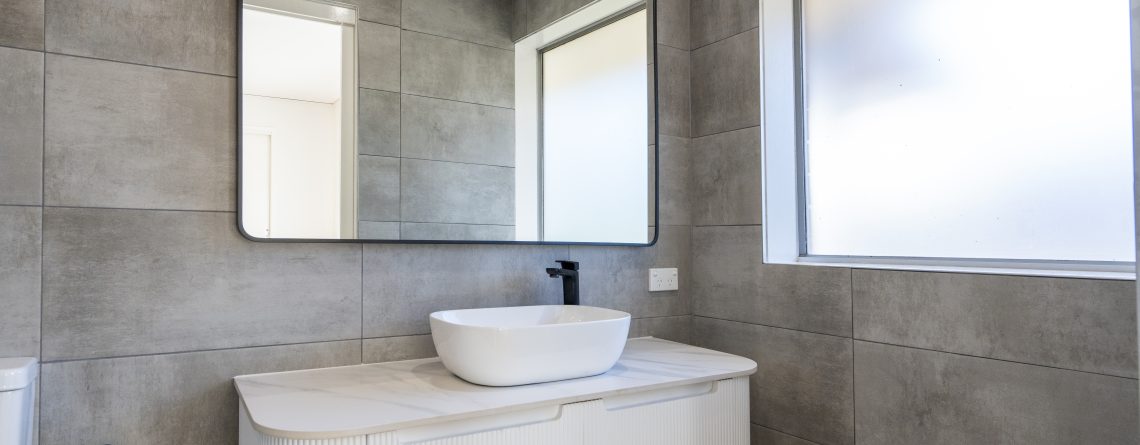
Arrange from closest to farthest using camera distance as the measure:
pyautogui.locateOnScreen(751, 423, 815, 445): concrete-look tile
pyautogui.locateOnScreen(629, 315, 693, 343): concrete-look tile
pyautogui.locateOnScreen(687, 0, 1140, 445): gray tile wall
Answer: pyautogui.locateOnScreen(687, 0, 1140, 445): gray tile wall, pyautogui.locateOnScreen(751, 423, 815, 445): concrete-look tile, pyautogui.locateOnScreen(629, 315, 693, 343): concrete-look tile

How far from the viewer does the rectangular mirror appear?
1515 millimetres

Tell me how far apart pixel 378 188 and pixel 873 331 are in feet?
4.18

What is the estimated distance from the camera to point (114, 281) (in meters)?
1.37

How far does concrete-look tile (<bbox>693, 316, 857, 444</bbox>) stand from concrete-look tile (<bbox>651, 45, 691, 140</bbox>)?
65 cm

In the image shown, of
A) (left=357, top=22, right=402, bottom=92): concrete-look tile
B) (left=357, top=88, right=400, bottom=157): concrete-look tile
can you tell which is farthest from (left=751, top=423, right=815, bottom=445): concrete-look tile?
(left=357, top=22, right=402, bottom=92): concrete-look tile

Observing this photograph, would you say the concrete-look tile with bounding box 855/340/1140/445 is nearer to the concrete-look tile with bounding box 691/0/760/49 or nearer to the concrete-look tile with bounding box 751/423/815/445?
the concrete-look tile with bounding box 751/423/815/445

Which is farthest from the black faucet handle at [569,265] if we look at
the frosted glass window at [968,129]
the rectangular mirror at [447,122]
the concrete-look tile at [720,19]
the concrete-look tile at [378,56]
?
the concrete-look tile at [720,19]

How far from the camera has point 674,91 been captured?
2.15m

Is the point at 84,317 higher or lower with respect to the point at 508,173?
lower

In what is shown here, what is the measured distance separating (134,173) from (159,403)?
19.5 inches

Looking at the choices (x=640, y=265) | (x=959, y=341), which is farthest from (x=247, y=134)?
(x=959, y=341)

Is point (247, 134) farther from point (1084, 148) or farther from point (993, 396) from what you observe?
point (1084, 148)

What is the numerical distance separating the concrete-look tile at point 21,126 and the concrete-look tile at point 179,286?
0.23ft

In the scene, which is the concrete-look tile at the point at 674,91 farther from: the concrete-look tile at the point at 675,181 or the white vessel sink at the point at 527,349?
the white vessel sink at the point at 527,349
